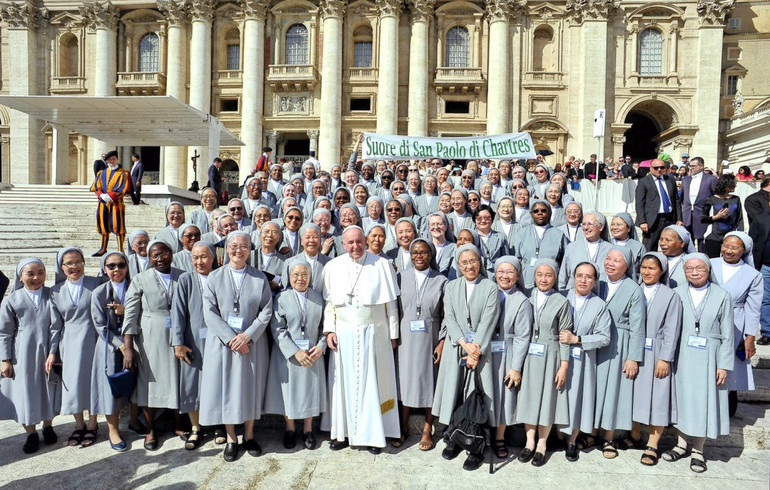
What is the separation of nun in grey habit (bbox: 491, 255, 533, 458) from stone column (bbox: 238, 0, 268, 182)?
2606 cm

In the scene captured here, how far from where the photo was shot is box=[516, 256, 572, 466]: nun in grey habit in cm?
436

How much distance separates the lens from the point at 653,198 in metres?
8.27

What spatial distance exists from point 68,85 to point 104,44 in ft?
11.8

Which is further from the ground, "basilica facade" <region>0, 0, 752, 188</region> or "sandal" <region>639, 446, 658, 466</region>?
"basilica facade" <region>0, 0, 752, 188</region>

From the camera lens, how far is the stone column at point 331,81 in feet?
92.2

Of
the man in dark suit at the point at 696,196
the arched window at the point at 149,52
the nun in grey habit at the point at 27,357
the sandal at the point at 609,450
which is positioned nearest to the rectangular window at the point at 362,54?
the arched window at the point at 149,52

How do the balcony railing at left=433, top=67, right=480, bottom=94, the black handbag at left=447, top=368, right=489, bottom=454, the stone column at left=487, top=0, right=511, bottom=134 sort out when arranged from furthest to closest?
the balcony railing at left=433, top=67, right=480, bottom=94 < the stone column at left=487, top=0, right=511, bottom=134 < the black handbag at left=447, top=368, right=489, bottom=454

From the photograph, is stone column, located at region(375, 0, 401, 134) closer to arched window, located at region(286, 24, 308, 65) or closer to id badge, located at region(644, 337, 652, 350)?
arched window, located at region(286, 24, 308, 65)

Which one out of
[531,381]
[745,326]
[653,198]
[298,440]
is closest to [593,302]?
[531,381]

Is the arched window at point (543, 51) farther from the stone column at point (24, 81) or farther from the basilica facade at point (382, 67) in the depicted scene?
the stone column at point (24, 81)

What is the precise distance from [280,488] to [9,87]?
Answer: 118 ft

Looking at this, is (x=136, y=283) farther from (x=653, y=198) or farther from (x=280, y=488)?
(x=653, y=198)

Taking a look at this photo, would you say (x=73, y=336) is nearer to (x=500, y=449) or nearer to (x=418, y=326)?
(x=418, y=326)

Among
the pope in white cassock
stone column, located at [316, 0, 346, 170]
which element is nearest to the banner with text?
the pope in white cassock
